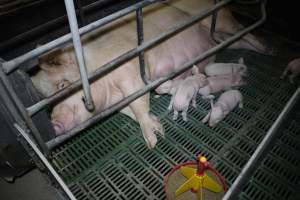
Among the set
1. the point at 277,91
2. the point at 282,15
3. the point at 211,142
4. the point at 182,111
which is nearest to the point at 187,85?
the point at 182,111

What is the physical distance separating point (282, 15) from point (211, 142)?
2.07 meters

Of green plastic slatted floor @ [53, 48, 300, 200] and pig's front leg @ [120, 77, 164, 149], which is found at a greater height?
pig's front leg @ [120, 77, 164, 149]

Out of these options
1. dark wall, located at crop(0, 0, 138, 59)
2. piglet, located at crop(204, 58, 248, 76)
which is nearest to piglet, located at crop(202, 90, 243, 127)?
piglet, located at crop(204, 58, 248, 76)

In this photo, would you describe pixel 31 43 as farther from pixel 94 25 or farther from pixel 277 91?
pixel 277 91

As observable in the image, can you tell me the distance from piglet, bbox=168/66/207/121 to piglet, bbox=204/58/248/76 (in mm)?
243

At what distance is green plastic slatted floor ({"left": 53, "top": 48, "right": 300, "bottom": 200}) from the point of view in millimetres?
2379

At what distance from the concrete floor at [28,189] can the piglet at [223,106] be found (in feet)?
5.26

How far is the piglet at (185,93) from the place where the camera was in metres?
2.74

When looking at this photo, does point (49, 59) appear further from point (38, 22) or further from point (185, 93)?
point (38, 22)

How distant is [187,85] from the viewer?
9.37 feet

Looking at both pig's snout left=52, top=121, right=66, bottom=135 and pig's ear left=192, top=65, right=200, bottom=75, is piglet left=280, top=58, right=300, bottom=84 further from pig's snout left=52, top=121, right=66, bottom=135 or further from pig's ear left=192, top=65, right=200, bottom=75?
pig's snout left=52, top=121, right=66, bottom=135

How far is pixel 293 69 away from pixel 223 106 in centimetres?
94

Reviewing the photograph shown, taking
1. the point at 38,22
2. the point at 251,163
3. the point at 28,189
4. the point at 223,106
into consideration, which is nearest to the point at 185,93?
the point at 223,106

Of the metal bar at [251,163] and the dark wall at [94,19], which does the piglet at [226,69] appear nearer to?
the dark wall at [94,19]
